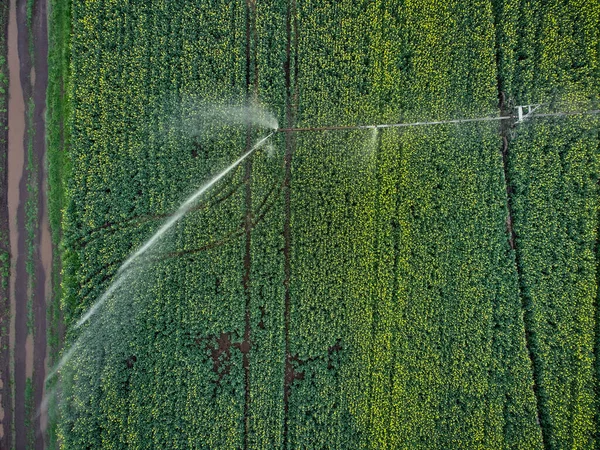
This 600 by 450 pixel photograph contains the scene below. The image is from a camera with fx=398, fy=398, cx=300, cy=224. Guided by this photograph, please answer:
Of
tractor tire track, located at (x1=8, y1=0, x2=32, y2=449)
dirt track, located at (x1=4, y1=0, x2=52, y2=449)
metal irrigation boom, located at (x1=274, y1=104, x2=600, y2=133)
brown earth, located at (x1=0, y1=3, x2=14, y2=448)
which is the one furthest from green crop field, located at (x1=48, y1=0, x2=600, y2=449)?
brown earth, located at (x1=0, y1=3, x2=14, y2=448)

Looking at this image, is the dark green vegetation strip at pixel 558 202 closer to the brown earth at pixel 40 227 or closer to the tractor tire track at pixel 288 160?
the tractor tire track at pixel 288 160

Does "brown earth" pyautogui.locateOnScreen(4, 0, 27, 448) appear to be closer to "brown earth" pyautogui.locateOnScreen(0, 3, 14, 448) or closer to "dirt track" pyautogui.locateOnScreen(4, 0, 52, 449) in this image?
"dirt track" pyautogui.locateOnScreen(4, 0, 52, 449)

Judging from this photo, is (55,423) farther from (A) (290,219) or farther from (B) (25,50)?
(B) (25,50)

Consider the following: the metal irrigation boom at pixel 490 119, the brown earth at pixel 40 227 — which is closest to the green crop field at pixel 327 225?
the metal irrigation boom at pixel 490 119

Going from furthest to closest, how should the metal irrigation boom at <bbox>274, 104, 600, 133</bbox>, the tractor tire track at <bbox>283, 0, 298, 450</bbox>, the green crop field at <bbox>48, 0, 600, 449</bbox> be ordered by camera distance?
1. the metal irrigation boom at <bbox>274, 104, 600, 133</bbox>
2. the tractor tire track at <bbox>283, 0, 298, 450</bbox>
3. the green crop field at <bbox>48, 0, 600, 449</bbox>

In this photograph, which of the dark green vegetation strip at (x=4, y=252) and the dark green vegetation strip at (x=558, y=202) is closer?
the dark green vegetation strip at (x=558, y=202)

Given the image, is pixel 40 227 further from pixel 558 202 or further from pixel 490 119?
pixel 558 202

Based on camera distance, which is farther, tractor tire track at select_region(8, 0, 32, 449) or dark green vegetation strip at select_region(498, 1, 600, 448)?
tractor tire track at select_region(8, 0, 32, 449)

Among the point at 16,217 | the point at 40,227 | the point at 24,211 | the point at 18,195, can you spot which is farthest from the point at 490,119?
the point at 16,217

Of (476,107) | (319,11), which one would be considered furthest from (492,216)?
(319,11)
